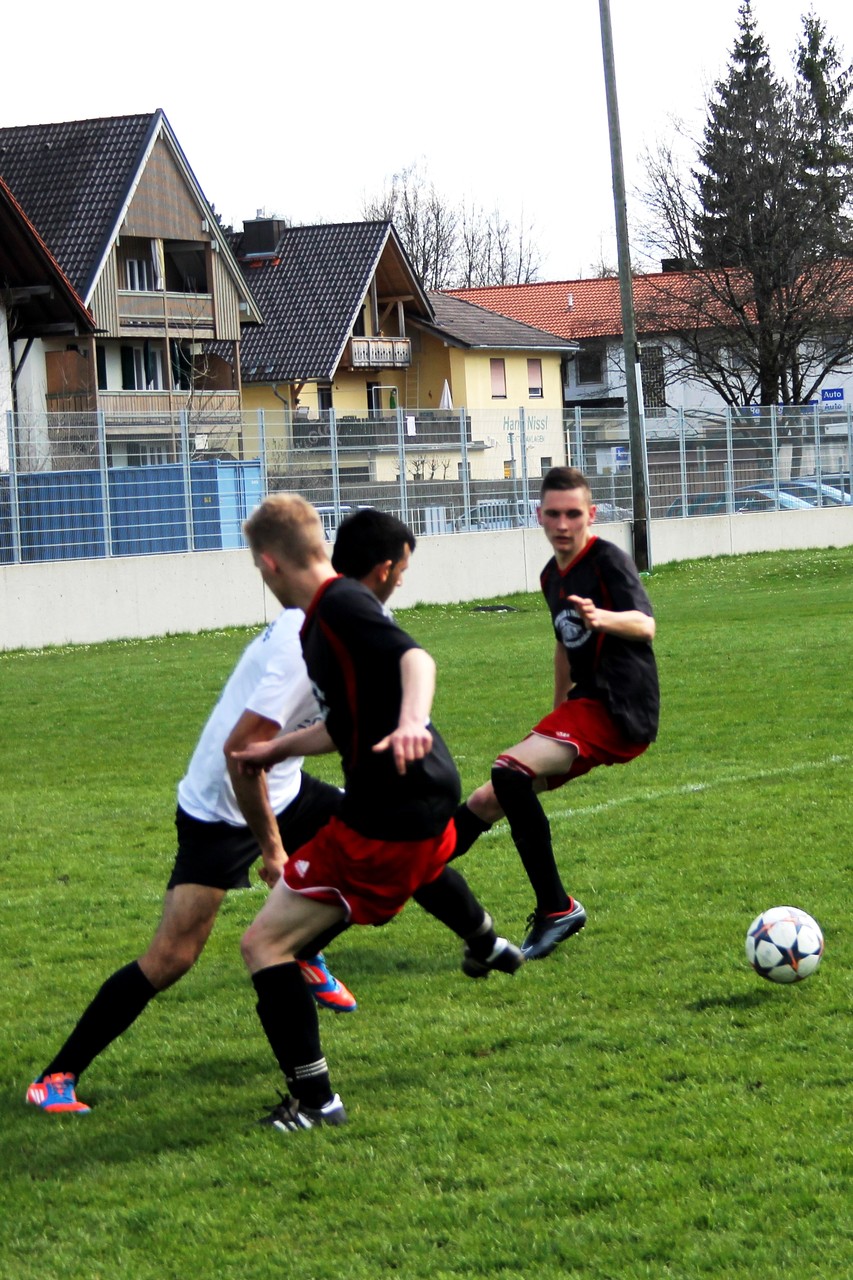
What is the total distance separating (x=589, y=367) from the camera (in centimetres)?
7200

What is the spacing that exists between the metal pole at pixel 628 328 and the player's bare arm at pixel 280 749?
76.8 feet

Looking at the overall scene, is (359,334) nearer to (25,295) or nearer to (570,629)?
(25,295)

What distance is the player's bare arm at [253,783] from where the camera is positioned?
429 cm

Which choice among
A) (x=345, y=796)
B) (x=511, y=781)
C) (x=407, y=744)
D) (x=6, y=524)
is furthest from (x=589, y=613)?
(x=6, y=524)

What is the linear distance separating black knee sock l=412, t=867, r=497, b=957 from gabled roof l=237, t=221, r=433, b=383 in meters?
46.9

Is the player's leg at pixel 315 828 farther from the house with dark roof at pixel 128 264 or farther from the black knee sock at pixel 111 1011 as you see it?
the house with dark roof at pixel 128 264

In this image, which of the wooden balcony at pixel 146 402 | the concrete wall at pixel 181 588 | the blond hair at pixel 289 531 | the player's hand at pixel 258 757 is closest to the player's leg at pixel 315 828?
the player's hand at pixel 258 757

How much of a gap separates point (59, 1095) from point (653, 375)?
57.6 metres

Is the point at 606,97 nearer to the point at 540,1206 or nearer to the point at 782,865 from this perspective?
the point at 782,865

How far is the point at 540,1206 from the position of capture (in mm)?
3762

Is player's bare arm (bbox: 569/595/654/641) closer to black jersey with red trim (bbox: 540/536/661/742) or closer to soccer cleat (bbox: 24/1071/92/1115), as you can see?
black jersey with red trim (bbox: 540/536/661/742)

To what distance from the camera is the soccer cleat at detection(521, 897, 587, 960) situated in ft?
19.1

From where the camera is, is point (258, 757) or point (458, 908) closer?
point (258, 757)

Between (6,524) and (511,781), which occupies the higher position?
(6,524)
